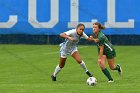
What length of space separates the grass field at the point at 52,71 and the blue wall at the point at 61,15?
3.86 ft

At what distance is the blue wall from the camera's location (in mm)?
37312

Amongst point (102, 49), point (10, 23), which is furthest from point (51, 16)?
point (102, 49)

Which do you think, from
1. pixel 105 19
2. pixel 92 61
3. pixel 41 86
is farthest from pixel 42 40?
pixel 41 86

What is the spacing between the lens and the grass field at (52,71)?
1628cm

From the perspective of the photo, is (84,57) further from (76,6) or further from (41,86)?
(41,86)

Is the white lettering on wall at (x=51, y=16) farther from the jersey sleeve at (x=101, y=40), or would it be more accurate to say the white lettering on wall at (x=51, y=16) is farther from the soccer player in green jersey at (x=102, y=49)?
the jersey sleeve at (x=101, y=40)

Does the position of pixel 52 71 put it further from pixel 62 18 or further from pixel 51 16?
pixel 51 16

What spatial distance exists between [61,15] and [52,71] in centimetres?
1529

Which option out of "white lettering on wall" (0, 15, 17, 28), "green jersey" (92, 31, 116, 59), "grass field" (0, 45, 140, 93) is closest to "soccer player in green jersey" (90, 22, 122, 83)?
"green jersey" (92, 31, 116, 59)

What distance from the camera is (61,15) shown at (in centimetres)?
3819

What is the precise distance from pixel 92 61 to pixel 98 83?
34.4 ft

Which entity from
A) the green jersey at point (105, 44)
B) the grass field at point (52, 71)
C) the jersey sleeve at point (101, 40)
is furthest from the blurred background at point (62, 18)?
the jersey sleeve at point (101, 40)

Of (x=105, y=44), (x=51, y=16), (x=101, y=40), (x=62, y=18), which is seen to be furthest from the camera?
(x=51, y=16)

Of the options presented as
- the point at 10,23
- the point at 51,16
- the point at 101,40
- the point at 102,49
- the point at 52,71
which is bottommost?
the point at 52,71
